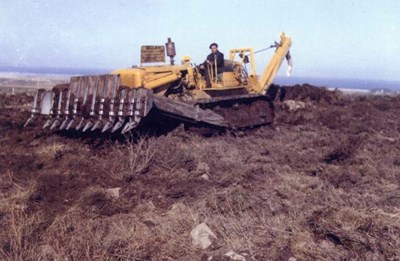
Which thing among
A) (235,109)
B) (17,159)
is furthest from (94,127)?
(235,109)

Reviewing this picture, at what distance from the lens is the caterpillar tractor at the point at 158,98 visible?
367 inches

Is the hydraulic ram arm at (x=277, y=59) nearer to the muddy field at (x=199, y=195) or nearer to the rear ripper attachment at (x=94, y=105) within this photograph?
the muddy field at (x=199, y=195)

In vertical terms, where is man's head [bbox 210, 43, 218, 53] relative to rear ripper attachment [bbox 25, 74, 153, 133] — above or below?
above

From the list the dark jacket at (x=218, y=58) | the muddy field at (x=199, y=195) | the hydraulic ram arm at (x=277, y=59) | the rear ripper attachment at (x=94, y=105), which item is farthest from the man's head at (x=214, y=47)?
the rear ripper attachment at (x=94, y=105)

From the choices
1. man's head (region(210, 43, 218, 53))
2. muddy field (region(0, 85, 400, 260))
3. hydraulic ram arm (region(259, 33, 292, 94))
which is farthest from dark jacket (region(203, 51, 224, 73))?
hydraulic ram arm (region(259, 33, 292, 94))

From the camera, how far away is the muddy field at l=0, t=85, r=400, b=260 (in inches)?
184

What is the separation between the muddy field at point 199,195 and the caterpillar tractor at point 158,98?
1.61 ft

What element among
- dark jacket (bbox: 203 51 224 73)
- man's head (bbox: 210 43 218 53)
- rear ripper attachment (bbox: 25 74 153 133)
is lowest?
rear ripper attachment (bbox: 25 74 153 133)

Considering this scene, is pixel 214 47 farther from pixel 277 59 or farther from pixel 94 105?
pixel 94 105

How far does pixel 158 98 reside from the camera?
945 cm

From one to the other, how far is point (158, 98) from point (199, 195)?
3288 millimetres

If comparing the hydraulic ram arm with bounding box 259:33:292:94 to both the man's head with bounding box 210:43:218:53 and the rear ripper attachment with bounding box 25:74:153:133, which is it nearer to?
the man's head with bounding box 210:43:218:53

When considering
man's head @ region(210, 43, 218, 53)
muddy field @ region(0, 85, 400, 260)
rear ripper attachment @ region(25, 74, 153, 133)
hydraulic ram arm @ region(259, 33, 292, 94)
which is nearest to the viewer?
muddy field @ region(0, 85, 400, 260)

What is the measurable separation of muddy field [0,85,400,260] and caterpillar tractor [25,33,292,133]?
19.3 inches
